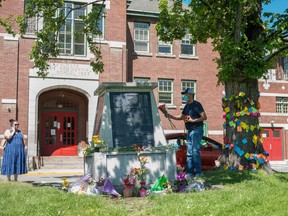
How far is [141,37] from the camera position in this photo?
24953 millimetres

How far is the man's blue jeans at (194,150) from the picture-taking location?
29.3ft

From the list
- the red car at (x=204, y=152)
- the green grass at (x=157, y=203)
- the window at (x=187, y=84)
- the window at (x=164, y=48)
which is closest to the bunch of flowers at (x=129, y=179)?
the green grass at (x=157, y=203)

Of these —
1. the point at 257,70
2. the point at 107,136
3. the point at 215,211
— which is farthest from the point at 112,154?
the point at 257,70

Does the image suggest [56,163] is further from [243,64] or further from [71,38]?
[243,64]

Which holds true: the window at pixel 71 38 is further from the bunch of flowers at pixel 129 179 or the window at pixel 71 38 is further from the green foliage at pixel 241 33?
the bunch of flowers at pixel 129 179

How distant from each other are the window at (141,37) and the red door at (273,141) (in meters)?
11.3

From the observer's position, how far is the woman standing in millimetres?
11094

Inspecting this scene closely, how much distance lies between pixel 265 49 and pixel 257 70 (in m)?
0.60

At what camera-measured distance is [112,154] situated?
7.74 meters

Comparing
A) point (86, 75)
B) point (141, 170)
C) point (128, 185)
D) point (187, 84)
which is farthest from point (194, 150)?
point (187, 84)

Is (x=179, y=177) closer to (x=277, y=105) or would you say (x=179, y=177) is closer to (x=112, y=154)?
(x=112, y=154)

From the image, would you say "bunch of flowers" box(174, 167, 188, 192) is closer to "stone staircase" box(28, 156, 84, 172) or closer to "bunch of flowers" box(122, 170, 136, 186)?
"bunch of flowers" box(122, 170, 136, 186)

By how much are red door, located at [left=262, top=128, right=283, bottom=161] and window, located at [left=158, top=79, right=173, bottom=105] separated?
28.5ft

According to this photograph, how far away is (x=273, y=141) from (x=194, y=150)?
22059 mm
